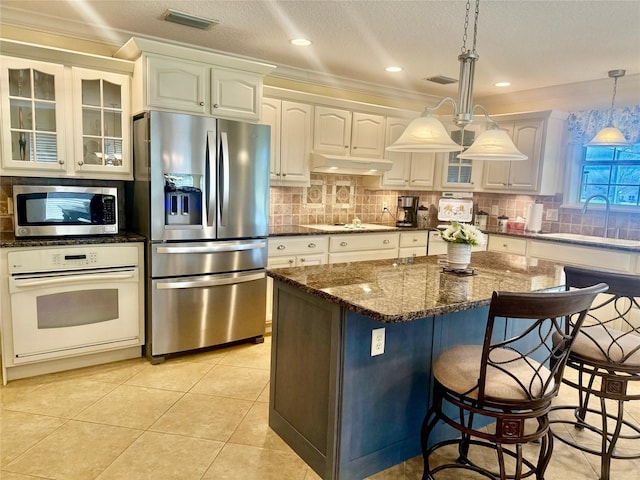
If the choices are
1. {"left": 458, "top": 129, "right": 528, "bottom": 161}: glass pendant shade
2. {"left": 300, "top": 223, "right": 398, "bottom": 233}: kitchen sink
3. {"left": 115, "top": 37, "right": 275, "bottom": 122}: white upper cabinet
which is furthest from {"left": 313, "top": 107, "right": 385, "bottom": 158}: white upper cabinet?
{"left": 458, "top": 129, "right": 528, "bottom": 161}: glass pendant shade

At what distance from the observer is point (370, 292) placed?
2.01 metres

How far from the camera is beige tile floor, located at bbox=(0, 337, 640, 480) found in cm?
217

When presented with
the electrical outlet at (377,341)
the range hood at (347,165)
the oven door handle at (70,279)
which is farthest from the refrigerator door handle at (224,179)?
the electrical outlet at (377,341)

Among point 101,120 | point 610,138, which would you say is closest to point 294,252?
point 101,120

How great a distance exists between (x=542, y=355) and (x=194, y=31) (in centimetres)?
340

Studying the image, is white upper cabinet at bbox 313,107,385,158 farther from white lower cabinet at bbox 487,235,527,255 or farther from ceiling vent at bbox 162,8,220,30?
white lower cabinet at bbox 487,235,527,255

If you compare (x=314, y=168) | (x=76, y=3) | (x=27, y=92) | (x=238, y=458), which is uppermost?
(x=76, y=3)

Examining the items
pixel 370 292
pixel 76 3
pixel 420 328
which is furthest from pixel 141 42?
pixel 420 328

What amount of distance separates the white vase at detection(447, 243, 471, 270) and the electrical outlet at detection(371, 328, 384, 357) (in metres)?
0.73

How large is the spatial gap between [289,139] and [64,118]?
72.9 inches

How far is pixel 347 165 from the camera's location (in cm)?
450

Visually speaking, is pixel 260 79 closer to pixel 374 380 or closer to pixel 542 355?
pixel 374 380

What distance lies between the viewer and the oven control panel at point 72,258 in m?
2.91

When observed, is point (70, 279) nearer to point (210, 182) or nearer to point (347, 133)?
point (210, 182)
